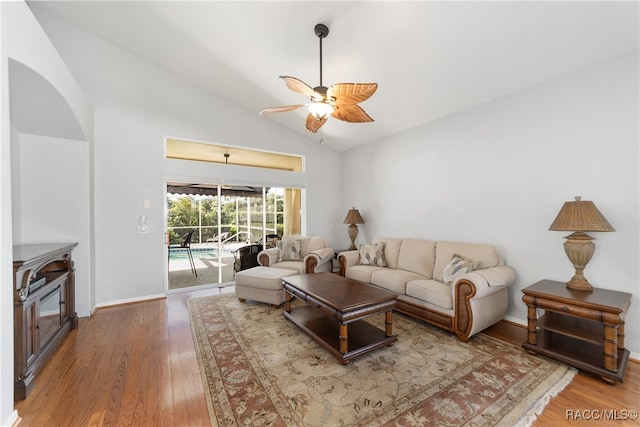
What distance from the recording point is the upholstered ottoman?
137 inches

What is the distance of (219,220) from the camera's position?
4.80 m

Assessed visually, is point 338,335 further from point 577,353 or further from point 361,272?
point 577,353

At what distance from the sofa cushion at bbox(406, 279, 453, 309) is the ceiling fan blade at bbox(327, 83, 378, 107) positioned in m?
2.15

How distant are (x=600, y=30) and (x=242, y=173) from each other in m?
4.68

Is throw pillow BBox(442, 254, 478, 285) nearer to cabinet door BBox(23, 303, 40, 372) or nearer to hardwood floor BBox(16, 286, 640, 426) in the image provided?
hardwood floor BBox(16, 286, 640, 426)

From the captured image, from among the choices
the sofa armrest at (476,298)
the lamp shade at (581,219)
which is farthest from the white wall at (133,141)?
the lamp shade at (581,219)

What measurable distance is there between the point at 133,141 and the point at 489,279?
5034mm

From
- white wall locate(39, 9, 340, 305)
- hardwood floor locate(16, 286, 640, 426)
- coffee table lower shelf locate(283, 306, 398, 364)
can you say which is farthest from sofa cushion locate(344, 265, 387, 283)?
white wall locate(39, 9, 340, 305)

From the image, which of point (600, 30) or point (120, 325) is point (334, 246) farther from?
point (600, 30)

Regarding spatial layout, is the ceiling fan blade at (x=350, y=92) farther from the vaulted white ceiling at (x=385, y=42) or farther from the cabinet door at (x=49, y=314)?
the cabinet door at (x=49, y=314)

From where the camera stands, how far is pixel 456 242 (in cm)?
353

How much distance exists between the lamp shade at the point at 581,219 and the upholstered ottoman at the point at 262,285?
121 inches

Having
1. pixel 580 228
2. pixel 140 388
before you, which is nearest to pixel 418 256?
pixel 580 228

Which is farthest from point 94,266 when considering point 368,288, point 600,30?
point 600,30
